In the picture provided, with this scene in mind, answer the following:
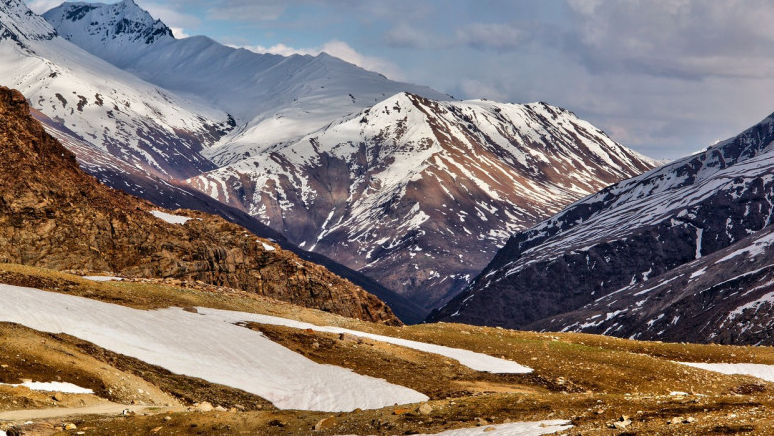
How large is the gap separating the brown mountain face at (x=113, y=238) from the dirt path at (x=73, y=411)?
44.7 m

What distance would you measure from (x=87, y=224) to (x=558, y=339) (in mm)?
48941

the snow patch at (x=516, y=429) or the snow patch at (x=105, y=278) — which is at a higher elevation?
the snow patch at (x=516, y=429)

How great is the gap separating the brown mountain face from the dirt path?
1760 inches

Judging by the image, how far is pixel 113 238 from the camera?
86000mm

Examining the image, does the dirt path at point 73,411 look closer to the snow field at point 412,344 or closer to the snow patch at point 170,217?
the snow field at point 412,344

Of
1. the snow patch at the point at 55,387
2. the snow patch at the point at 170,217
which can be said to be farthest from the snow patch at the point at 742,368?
the snow patch at the point at 170,217

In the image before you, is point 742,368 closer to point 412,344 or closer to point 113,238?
point 412,344

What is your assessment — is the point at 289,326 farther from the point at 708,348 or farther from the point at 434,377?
the point at 708,348

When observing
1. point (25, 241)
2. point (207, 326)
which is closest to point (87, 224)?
point (25, 241)

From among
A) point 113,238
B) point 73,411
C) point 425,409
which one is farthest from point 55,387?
point 113,238

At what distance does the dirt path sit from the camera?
3203 cm

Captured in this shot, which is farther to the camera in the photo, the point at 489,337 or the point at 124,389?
the point at 489,337

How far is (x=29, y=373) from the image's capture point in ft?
122

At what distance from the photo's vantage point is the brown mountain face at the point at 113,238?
3209 inches
